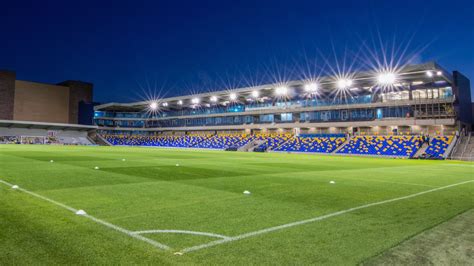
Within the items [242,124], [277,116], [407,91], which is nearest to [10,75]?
[242,124]

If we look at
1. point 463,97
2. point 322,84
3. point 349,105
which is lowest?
point 349,105

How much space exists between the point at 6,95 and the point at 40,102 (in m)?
9.37

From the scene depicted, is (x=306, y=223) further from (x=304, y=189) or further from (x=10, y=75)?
(x=10, y=75)

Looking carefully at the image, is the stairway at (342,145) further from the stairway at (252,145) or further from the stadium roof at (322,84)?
the stairway at (252,145)

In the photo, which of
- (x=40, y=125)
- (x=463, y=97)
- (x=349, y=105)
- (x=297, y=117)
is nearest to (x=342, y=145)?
(x=349, y=105)

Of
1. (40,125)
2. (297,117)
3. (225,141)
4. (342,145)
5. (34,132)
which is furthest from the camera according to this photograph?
(34,132)

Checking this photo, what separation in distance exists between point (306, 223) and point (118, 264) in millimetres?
3994

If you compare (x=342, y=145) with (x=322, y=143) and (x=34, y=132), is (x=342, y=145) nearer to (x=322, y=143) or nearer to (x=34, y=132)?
(x=322, y=143)

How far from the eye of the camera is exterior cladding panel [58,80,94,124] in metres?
112

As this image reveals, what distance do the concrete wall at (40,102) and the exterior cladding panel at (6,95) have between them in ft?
4.29

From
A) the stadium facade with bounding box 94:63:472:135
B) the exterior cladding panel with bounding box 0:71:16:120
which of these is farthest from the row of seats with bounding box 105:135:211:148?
the exterior cladding panel with bounding box 0:71:16:120

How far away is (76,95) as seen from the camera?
4493 inches

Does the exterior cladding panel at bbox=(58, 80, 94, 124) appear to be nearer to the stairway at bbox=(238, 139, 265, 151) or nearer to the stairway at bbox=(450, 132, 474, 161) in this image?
the stairway at bbox=(238, 139, 265, 151)

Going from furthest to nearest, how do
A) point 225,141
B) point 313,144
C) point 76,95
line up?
point 76,95, point 225,141, point 313,144
